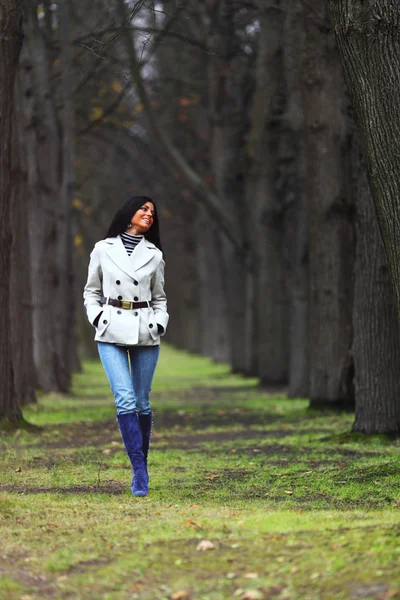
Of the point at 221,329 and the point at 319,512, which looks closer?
the point at 319,512

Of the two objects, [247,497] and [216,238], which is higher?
[216,238]

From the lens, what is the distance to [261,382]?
82.5ft

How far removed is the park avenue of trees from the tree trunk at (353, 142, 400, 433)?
0.05 feet

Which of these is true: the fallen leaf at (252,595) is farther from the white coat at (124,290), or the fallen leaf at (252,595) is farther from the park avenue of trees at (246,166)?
the park avenue of trees at (246,166)

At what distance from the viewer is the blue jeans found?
8.45m

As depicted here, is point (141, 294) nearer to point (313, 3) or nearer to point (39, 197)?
point (313, 3)

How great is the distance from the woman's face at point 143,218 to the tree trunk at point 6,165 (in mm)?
4584

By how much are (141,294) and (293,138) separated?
48.8 feet

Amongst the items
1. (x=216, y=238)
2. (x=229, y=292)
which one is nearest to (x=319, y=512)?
(x=229, y=292)

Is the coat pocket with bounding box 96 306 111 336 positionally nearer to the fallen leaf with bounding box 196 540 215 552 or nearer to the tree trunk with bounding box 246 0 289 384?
the fallen leaf with bounding box 196 540 215 552

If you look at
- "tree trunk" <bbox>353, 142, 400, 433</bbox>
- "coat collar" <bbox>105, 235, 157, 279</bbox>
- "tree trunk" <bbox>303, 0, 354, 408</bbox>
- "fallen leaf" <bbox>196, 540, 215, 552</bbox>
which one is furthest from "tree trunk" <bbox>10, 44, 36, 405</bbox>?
"fallen leaf" <bbox>196, 540, 215, 552</bbox>

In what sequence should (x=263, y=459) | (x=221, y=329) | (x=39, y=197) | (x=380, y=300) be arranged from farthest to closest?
(x=221, y=329)
(x=39, y=197)
(x=380, y=300)
(x=263, y=459)

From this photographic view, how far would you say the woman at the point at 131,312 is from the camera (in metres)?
8.46

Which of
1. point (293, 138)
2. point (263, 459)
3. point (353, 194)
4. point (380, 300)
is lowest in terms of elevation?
point (263, 459)
